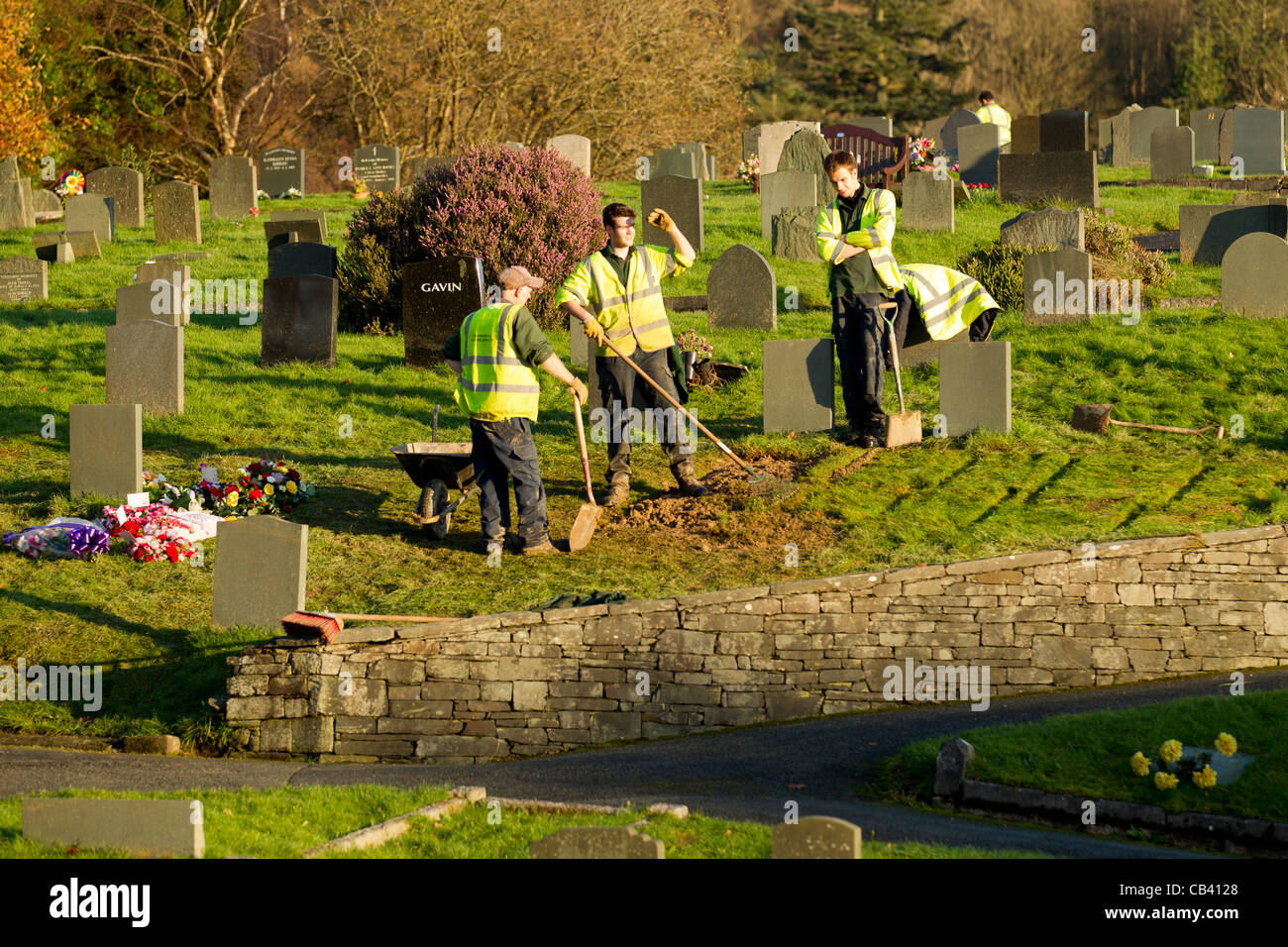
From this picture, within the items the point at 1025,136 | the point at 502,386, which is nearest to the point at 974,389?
the point at 502,386

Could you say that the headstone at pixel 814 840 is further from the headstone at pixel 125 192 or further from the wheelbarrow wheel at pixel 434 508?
the headstone at pixel 125 192

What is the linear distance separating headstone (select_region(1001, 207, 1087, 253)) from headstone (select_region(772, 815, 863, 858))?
13665 millimetres

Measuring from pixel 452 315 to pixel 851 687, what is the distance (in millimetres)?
7574

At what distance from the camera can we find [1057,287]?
53.3ft

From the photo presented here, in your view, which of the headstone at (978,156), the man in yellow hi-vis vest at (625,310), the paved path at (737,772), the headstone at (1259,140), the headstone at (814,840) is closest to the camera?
the headstone at (814,840)

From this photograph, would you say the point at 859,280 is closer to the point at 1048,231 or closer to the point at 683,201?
the point at 1048,231

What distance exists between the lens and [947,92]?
52656 mm

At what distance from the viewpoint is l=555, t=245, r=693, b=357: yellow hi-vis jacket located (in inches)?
476

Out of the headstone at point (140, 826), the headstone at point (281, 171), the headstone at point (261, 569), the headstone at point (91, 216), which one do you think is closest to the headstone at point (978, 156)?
the headstone at point (281, 171)

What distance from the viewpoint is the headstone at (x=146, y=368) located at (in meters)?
14.7

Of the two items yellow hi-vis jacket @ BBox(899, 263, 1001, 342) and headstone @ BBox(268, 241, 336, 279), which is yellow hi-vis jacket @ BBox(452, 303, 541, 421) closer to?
yellow hi-vis jacket @ BBox(899, 263, 1001, 342)

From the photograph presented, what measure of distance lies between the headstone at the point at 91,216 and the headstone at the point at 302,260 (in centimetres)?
737
